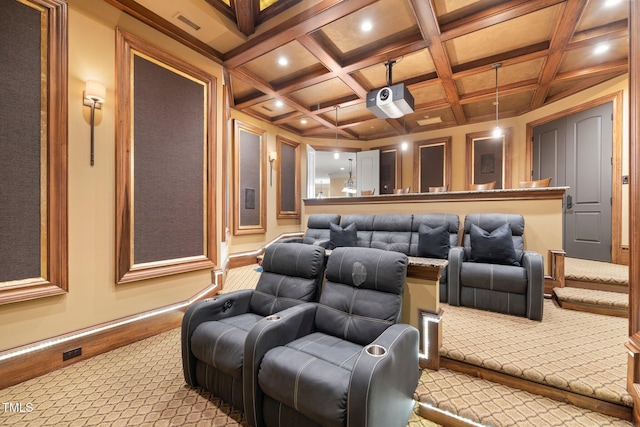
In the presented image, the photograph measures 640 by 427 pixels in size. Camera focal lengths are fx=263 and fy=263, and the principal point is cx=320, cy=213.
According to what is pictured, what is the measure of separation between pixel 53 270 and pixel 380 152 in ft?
23.3

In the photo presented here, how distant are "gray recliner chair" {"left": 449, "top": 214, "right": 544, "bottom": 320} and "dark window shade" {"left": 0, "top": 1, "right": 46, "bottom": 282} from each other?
3.89 m

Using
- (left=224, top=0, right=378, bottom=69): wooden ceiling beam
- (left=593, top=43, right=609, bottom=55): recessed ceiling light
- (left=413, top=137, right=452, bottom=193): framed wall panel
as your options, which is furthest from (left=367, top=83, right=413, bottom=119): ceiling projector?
(left=413, top=137, right=452, bottom=193): framed wall panel

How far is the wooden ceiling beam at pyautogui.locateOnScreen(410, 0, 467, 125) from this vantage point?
273cm

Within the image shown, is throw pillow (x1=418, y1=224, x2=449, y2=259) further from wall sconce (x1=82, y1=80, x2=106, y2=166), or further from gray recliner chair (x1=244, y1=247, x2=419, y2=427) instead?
wall sconce (x1=82, y1=80, x2=106, y2=166)

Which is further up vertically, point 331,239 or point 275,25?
point 275,25

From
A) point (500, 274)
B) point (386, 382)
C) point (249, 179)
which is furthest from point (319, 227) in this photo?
point (386, 382)

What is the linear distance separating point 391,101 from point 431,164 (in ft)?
11.4

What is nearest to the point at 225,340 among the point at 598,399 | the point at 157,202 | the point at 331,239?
the point at 157,202

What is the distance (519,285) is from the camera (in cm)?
264

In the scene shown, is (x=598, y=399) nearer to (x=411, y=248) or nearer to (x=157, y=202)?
(x=411, y=248)

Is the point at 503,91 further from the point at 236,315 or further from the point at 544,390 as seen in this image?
the point at 236,315

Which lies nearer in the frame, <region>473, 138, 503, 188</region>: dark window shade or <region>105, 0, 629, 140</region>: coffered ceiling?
<region>105, 0, 629, 140</region>: coffered ceiling

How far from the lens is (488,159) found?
6309 mm

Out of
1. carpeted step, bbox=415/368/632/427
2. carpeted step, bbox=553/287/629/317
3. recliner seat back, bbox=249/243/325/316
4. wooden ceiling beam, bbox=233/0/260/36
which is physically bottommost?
carpeted step, bbox=415/368/632/427
